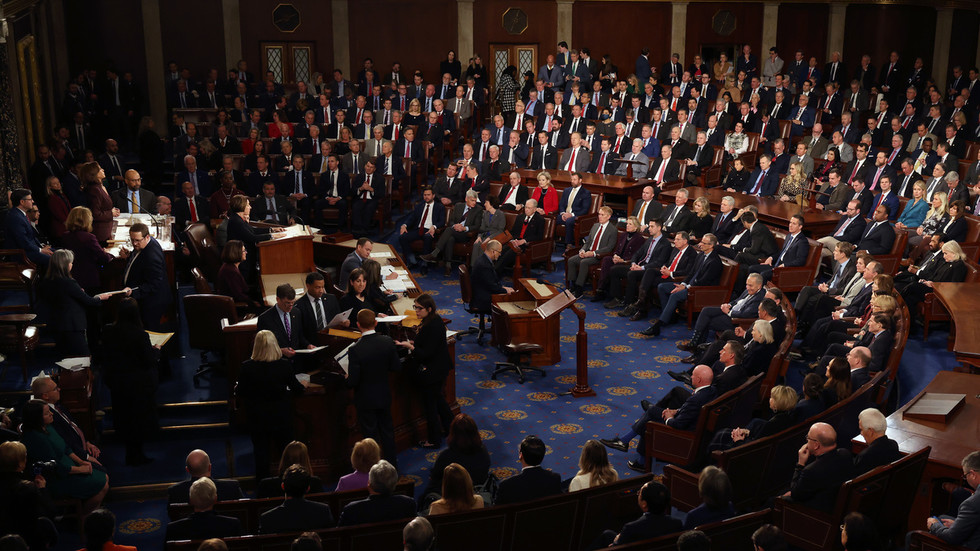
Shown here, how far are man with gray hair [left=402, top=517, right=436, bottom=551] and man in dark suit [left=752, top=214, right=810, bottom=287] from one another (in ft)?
23.8

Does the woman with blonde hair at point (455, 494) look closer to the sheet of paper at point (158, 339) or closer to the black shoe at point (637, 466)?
the black shoe at point (637, 466)

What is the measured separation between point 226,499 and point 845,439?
4357 mm

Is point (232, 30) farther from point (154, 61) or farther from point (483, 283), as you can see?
point (483, 283)

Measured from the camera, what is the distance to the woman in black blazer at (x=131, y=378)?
7.31 metres

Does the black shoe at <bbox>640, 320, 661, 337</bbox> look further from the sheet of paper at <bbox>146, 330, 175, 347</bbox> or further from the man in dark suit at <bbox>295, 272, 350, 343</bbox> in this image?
the sheet of paper at <bbox>146, 330, 175, 347</bbox>

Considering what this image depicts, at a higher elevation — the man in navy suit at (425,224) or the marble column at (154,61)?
the marble column at (154,61)

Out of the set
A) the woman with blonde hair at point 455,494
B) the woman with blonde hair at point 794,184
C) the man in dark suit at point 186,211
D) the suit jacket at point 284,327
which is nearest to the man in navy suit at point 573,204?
the woman with blonde hair at point 794,184

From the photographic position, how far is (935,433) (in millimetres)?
6730

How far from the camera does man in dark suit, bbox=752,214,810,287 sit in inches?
438

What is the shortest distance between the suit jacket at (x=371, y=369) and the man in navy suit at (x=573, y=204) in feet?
21.4

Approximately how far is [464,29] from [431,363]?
14.8 meters

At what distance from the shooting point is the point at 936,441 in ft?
21.6

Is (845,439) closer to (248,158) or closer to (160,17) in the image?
(248,158)

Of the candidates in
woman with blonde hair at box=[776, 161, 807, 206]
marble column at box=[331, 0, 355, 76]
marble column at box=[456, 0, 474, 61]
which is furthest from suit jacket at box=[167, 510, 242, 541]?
marble column at box=[456, 0, 474, 61]
